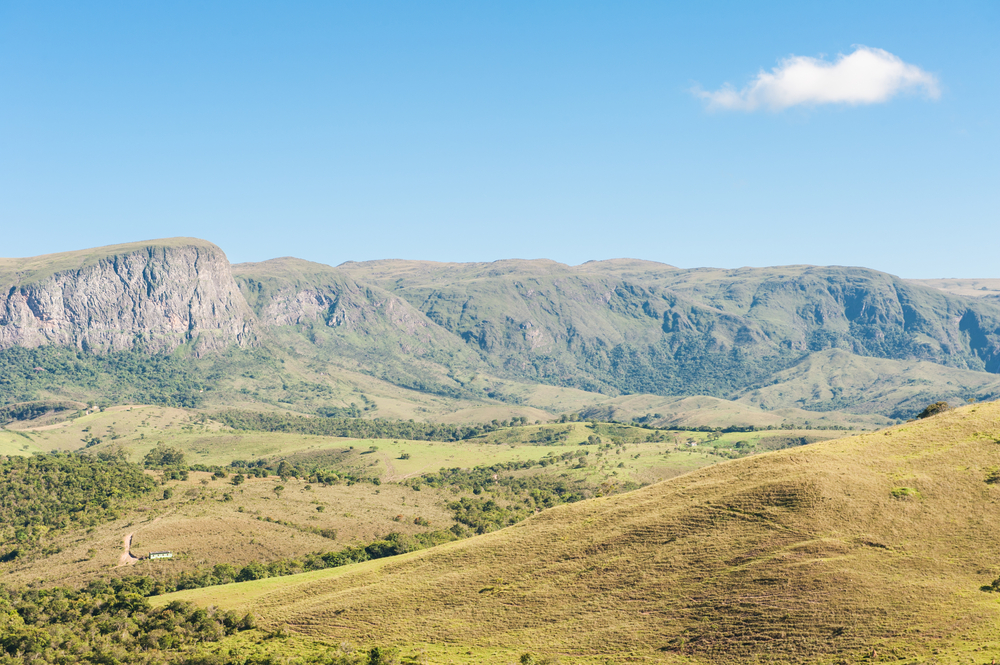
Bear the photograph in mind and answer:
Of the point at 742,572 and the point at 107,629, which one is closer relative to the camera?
the point at 742,572

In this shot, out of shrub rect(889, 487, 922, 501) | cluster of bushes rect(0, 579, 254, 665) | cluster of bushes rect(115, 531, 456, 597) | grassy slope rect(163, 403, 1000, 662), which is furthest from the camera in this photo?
cluster of bushes rect(115, 531, 456, 597)

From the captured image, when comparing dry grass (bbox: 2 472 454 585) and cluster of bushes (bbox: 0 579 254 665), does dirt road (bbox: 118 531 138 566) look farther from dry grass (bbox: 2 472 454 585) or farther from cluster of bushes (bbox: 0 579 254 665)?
cluster of bushes (bbox: 0 579 254 665)

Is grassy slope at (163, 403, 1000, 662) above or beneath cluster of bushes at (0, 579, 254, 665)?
above

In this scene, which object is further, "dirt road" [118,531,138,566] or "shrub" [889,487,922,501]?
"dirt road" [118,531,138,566]

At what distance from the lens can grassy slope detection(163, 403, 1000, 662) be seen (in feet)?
235

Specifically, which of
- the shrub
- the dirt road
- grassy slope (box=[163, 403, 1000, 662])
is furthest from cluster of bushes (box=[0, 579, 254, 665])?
the shrub

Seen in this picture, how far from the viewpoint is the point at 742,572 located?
79.9 m

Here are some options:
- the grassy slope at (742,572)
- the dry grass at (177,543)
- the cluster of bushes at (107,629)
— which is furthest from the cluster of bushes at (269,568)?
the grassy slope at (742,572)

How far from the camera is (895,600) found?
7294cm

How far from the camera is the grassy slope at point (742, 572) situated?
235 ft

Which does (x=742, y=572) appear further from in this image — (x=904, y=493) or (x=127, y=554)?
(x=127, y=554)

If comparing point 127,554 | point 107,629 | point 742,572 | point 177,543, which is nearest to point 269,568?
point 177,543

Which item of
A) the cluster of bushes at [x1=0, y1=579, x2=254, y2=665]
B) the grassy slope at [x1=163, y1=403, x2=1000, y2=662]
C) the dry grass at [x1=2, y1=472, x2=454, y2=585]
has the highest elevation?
the grassy slope at [x1=163, y1=403, x2=1000, y2=662]

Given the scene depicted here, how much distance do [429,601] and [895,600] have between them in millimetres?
45221
